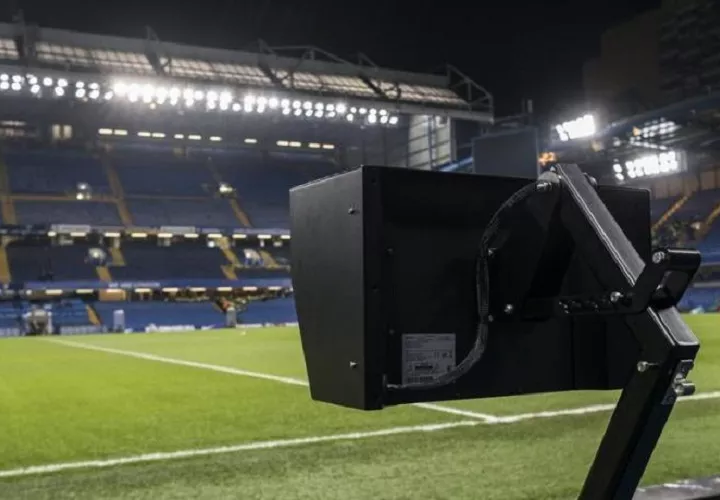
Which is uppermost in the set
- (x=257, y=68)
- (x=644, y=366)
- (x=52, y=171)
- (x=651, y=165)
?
(x=257, y=68)

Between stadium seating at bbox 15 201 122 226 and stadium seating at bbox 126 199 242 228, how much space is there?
1.10 metres

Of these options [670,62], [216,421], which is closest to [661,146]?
[670,62]

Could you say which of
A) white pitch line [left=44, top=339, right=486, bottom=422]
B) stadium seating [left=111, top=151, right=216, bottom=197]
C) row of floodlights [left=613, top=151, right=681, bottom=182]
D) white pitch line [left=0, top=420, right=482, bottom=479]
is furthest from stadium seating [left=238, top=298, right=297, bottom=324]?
white pitch line [left=0, top=420, right=482, bottom=479]

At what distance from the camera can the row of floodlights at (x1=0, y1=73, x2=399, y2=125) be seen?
27.2 metres

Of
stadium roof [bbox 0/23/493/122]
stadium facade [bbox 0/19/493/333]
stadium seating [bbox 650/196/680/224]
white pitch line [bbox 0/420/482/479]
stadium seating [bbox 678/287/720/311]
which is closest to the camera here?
white pitch line [bbox 0/420/482/479]

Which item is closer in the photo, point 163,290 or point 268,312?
point 268,312

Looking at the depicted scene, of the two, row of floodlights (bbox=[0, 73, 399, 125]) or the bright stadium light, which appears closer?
row of floodlights (bbox=[0, 73, 399, 125])

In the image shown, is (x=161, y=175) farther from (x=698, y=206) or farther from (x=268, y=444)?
(x=268, y=444)

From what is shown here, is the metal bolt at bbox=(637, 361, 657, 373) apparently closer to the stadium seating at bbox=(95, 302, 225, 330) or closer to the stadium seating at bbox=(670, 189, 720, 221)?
the stadium seating at bbox=(95, 302, 225, 330)

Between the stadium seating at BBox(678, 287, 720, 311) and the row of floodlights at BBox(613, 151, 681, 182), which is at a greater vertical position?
the row of floodlights at BBox(613, 151, 681, 182)

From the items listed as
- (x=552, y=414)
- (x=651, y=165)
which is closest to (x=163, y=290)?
(x=651, y=165)

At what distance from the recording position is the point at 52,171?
36625 mm

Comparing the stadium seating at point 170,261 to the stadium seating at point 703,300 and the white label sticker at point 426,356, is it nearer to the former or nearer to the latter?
the stadium seating at point 703,300

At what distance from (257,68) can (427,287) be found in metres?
30.4
